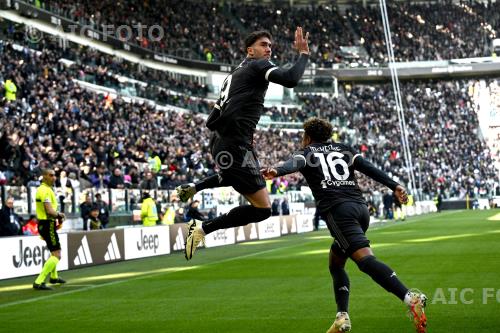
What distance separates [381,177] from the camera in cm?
782

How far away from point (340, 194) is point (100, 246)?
14618 mm

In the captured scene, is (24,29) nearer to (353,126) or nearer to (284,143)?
(284,143)

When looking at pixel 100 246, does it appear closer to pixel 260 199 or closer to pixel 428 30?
pixel 260 199

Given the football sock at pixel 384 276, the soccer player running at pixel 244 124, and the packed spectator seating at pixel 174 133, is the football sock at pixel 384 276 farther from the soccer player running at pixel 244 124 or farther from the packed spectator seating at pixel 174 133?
the packed spectator seating at pixel 174 133

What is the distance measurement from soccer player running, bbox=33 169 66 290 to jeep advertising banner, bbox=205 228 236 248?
43.2 feet

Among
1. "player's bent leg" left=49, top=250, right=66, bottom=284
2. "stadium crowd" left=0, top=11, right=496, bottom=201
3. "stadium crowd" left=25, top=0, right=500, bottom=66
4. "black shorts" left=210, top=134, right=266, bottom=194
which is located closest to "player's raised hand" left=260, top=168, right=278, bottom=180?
"black shorts" left=210, top=134, right=266, bottom=194

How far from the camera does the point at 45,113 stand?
2928 centimetres

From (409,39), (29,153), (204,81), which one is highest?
(409,39)

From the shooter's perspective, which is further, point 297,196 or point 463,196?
point 463,196

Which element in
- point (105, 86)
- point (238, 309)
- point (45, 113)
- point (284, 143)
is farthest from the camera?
point (284, 143)

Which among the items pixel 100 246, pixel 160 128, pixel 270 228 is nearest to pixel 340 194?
pixel 100 246

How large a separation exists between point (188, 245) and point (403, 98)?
72143 millimetres

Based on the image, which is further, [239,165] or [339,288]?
[339,288]

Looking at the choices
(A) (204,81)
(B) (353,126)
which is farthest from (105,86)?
(B) (353,126)
